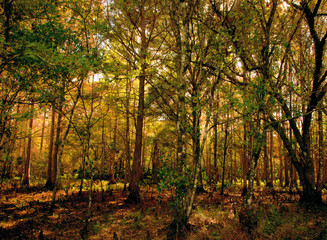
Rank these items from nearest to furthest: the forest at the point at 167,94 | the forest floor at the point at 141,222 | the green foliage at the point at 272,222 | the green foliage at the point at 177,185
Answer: the green foliage at the point at 177,185 → the forest at the point at 167,94 → the forest floor at the point at 141,222 → the green foliage at the point at 272,222

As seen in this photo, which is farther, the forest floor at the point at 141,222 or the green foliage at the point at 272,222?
the green foliage at the point at 272,222

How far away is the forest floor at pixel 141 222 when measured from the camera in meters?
5.79

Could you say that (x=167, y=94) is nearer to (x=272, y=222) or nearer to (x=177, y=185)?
(x=177, y=185)

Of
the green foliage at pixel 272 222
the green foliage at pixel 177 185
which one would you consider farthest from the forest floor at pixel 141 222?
the green foliage at pixel 177 185

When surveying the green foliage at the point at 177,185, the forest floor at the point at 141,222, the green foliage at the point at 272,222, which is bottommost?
the forest floor at the point at 141,222

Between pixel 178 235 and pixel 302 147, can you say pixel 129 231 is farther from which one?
pixel 302 147

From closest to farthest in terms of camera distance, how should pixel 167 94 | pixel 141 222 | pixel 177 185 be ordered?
pixel 177 185 < pixel 167 94 < pixel 141 222

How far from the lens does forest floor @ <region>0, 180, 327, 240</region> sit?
5793 mm

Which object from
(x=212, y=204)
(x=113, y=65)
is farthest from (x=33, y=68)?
(x=212, y=204)

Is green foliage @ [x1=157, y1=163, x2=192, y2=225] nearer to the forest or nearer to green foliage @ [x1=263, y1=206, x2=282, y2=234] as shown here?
the forest

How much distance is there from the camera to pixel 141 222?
7.01m

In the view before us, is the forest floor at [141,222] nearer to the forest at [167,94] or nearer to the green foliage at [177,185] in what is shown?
the forest at [167,94]

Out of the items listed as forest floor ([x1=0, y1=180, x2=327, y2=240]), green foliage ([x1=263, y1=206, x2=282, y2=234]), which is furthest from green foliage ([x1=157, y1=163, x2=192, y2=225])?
green foliage ([x1=263, y1=206, x2=282, y2=234])

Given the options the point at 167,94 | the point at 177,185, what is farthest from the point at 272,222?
the point at 167,94
